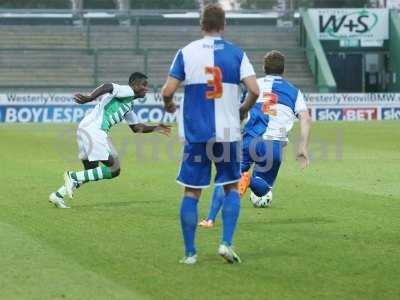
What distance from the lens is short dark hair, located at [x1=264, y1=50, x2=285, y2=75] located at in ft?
40.8

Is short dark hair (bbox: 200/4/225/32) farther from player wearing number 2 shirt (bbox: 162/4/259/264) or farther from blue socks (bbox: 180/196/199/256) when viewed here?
blue socks (bbox: 180/196/199/256)

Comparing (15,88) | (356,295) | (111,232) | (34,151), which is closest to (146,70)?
(15,88)

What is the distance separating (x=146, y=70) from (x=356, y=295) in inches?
1669

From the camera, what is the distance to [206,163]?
9.37 meters

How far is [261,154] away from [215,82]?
4.28m

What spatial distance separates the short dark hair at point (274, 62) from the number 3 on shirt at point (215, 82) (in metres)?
3.18

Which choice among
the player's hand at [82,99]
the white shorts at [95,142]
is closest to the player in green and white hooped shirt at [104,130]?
the white shorts at [95,142]

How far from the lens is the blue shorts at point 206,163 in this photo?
30.7 ft

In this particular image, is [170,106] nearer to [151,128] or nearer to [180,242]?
[180,242]

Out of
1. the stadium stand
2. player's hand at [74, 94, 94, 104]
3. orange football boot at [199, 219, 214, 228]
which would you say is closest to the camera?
orange football boot at [199, 219, 214, 228]

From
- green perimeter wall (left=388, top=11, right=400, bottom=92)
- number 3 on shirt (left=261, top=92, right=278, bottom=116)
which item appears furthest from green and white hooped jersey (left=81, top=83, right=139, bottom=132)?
green perimeter wall (left=388, top=11, right=400, bottom=92)

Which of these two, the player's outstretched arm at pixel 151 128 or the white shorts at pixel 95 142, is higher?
the player's outstretched arm at pixel 151 128

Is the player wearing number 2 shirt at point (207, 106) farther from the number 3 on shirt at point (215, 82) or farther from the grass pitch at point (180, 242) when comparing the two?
the grass pitch at point (180, 242)

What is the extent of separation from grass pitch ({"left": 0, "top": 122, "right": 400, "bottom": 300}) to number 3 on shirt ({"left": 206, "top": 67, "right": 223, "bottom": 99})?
1.41 meters
